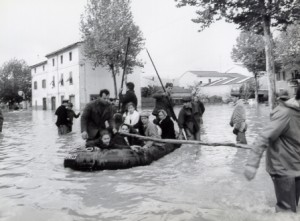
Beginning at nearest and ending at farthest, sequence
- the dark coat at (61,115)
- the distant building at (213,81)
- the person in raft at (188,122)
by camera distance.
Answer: the person in raft at (188,122) < the dark coat at (61,115) < the distant building at (213,81)

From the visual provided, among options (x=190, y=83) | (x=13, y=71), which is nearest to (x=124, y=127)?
(x=13, y=71)

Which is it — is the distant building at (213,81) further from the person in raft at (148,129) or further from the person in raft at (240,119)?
the person in raft at (148,129)

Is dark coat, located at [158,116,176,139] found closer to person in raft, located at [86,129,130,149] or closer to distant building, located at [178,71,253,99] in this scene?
person in raft, located at [86,129,130,149]

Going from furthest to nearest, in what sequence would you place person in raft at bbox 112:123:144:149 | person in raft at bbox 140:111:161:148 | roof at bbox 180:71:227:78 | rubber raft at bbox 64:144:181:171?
roof at bbox 180:71:227:78, person in raft at bbox 140:111:161:148, person in raft at bbox 112:123:144:149, rubber raft at bbox 64:144:181:171

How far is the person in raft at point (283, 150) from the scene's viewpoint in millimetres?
4273

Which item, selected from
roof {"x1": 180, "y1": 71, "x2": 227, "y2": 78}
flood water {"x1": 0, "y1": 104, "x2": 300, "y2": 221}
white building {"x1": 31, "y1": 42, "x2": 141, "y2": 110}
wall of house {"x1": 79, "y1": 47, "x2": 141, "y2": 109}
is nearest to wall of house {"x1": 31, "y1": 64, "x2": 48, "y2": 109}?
white building {"x1": 31, "y1": 42, "x2": 141, "y2": 110}

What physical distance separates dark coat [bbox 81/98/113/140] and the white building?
33.2 m

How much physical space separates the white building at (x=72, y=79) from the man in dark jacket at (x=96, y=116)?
33.2 m

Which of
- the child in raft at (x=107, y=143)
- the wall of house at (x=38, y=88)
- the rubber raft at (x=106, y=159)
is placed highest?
the wall of house at (x=38, y=88)

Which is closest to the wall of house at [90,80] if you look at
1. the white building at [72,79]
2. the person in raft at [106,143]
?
the white building at [72,79]

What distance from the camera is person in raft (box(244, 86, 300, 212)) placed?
14.0 feet

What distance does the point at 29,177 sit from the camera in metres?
8.23

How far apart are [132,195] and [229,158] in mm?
4160

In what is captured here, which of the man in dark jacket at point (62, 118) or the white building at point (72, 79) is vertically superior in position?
the white building at point (72, 79)
